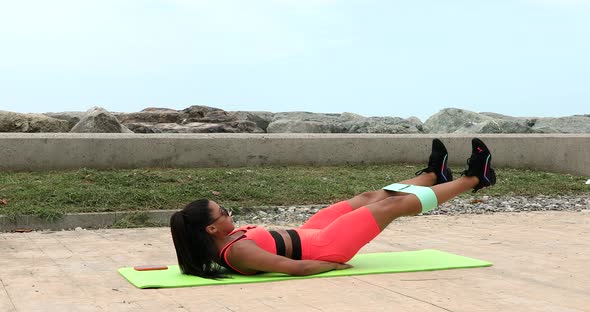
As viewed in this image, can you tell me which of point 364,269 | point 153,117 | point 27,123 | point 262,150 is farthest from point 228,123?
point 364,269

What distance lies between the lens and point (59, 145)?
11.2m

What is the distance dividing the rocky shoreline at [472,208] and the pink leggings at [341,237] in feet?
11.6

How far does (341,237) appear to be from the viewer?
5.48 metres

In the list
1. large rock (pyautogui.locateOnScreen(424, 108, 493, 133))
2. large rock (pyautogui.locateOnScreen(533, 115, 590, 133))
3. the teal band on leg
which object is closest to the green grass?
the teal band on leg

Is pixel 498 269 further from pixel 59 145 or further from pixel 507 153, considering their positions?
pixel 507 153

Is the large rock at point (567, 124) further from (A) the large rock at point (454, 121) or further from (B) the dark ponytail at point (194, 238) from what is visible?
(B) the dark ponytail at point (194, 238)

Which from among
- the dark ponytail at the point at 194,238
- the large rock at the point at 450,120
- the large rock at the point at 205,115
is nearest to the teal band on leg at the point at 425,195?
the dark ponytail at the point at 194,238

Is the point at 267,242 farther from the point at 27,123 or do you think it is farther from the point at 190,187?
the point at 27,123

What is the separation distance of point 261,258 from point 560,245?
3154mm

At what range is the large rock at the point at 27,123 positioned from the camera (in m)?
14.2

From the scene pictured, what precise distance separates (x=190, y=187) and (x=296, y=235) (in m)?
5.08

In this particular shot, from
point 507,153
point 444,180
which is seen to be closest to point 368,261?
point 444,180

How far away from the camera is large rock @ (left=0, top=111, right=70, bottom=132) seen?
46.7 ft

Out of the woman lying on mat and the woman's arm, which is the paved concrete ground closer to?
the woman's arm
